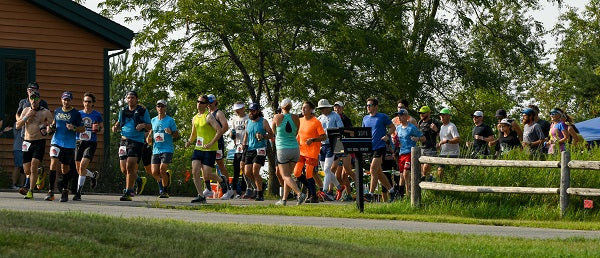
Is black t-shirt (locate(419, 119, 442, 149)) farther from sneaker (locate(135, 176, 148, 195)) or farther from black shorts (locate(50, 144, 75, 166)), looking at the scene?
black shorts (locate(50, 144, 75, 166))

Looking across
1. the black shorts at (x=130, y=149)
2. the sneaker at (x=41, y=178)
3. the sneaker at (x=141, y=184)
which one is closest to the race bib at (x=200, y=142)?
the black shorts at (x=130, y=149)

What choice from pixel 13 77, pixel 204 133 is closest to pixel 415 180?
pixel 204 133

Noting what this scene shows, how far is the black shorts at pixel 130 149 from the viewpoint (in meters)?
21.2

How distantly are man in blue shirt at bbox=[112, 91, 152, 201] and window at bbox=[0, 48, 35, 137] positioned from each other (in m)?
5.62

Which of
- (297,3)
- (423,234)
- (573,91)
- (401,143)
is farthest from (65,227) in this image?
(573,91)

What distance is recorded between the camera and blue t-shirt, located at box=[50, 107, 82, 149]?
20.4 meters

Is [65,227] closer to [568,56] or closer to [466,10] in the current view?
[466,10]

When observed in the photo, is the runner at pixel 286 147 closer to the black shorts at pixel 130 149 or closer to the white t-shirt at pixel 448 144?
the black shorts at pixel 130 149

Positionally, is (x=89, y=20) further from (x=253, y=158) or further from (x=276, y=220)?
(x=276, y=220)

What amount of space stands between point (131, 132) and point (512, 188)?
6.44 metres

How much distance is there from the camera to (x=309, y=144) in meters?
21.7

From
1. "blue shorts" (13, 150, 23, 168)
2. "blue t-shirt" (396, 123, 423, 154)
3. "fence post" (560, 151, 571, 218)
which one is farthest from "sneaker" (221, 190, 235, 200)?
"fence post" (560, 151, 571, 218)

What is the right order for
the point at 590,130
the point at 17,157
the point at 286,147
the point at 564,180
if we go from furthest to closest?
the point at 590,130
the point at 17,157
the point at 286,147
the point at 564,180

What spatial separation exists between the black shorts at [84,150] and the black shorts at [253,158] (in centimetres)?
323
